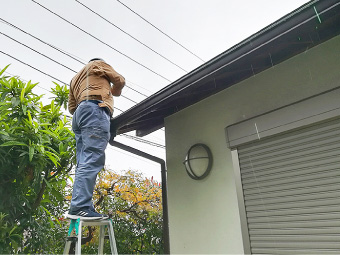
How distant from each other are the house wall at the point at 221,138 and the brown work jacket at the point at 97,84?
1.21 m

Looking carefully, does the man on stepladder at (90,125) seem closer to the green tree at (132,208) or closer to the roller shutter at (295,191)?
the roller shutter at (295,191)

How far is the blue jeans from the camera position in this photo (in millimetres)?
A: 2029

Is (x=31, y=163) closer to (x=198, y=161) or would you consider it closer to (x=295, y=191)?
(x=198, y=161)

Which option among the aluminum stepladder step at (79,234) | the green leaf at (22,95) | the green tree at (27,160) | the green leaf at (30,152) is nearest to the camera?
the aluminum stepladder step at (79,234)

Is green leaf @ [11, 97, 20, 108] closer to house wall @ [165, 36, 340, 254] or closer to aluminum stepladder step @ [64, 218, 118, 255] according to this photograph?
aluminum stepladder step @ [64, 218, 118, 255]

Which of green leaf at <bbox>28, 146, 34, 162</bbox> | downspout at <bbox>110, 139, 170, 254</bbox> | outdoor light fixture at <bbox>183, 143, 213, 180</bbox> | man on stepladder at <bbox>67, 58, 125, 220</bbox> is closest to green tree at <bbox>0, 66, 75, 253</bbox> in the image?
green leaf at <bbox>28, 146, 34, 162</bbox>

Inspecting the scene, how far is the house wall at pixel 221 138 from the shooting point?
254cm

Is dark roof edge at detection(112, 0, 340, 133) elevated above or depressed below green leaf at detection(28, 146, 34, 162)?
above

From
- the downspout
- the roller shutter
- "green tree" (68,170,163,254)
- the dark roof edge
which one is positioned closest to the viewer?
the dark roof edge

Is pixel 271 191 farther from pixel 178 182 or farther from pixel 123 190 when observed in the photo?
pixel 123 190

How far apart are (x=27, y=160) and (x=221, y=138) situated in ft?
6.39

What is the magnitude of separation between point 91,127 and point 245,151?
1554 mm

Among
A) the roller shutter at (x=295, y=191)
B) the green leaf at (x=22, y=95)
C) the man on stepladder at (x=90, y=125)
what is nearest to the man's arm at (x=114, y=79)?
the man on stepladder at (x=90, y=125)

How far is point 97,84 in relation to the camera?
2.48 metres
